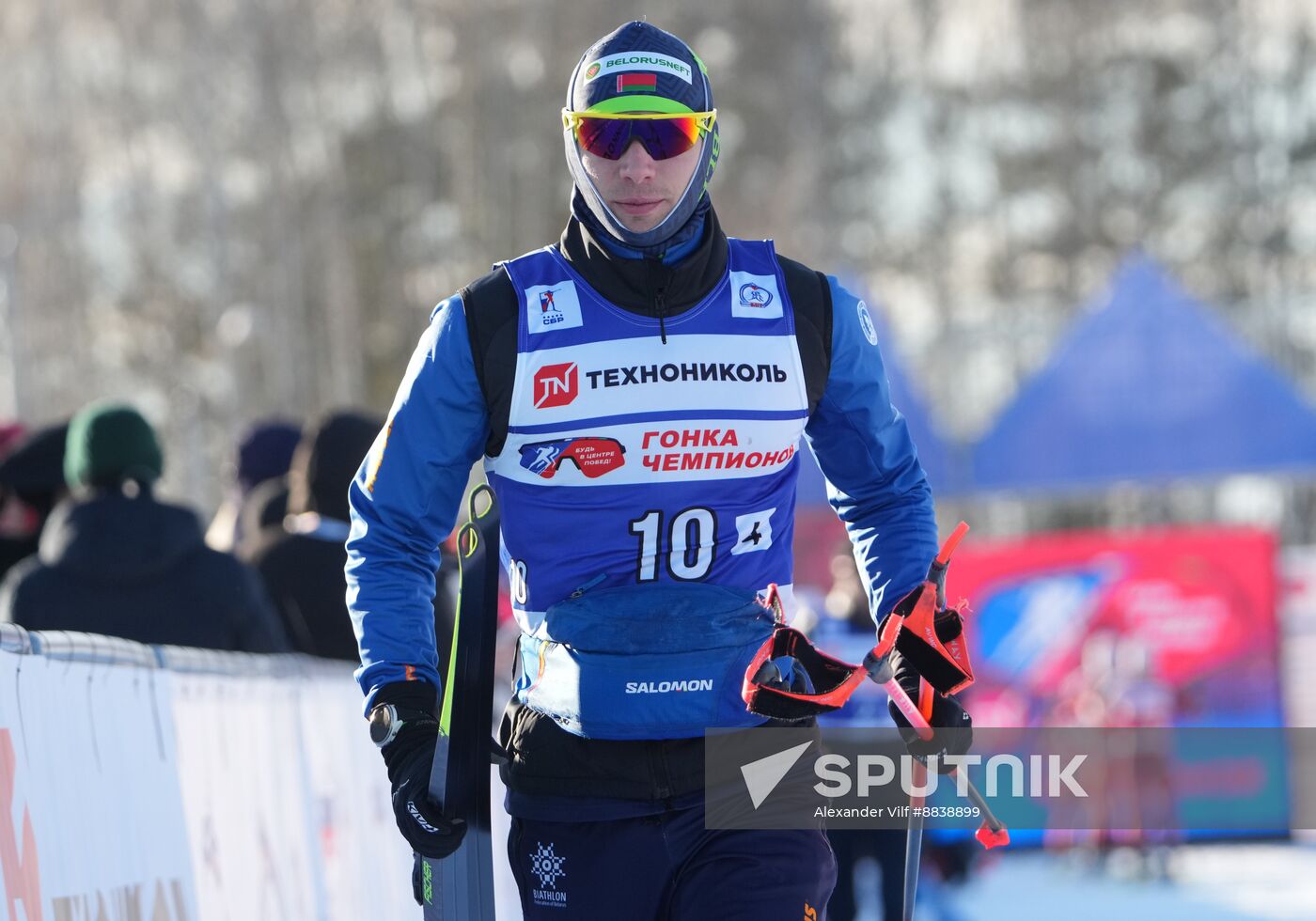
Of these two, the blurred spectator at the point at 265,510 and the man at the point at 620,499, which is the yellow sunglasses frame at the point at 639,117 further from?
the blurred spectator at the point at 265,510

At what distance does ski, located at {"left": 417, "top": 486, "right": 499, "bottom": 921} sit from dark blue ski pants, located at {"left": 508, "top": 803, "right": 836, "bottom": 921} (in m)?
0.11

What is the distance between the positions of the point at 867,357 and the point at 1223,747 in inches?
375

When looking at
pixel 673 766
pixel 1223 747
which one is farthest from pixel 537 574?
pixel 1223 747

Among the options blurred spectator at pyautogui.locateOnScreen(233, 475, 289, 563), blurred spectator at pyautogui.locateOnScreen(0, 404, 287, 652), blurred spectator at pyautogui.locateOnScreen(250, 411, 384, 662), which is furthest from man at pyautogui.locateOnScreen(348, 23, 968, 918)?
blurred spectator at pyautogui.locateOnScreen(233, 475, 289, 563)

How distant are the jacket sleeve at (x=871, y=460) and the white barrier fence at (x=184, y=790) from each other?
55.2 inches

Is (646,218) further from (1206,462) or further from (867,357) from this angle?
(1206,462)

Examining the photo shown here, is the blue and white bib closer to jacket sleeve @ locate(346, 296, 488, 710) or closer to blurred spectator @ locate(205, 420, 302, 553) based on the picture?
jacket sleeve @ locate(346, 296, 488, 710)

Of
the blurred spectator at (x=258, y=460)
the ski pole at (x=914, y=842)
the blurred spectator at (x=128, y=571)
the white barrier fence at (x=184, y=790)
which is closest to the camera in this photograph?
the white barrier fence at (x=184, y=790)

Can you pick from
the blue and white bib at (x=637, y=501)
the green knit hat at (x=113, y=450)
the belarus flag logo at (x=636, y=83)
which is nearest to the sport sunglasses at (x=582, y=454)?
the blue and white bib at (x=637, y=501)

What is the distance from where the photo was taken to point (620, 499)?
3072mm

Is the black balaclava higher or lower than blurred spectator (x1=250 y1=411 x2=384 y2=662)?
higher

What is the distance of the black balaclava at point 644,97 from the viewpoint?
3191 mm

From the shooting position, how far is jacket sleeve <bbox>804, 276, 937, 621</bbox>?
327cm

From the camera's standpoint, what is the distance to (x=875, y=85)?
2934 centimetres
